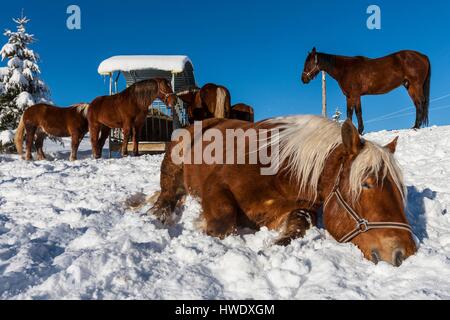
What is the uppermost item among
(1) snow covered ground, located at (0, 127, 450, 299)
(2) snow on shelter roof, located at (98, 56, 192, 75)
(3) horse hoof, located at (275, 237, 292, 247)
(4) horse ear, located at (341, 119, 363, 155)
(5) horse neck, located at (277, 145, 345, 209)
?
(2) snow on shelter roof, located at (98, 56, 192, 75)

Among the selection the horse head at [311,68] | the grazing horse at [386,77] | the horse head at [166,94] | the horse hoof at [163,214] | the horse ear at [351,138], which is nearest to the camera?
the horse ear at [351,138]

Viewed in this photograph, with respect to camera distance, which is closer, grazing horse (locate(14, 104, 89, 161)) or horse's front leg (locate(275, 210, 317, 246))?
horse's front leg (locate(275, 210, 317, 246))

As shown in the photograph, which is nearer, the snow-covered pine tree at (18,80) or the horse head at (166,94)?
the horse head at (166,94)

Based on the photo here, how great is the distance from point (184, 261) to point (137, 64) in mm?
12938

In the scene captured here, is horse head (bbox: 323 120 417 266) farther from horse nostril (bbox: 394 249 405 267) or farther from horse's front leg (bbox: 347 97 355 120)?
horse's front leg (bbox: 347 97 355 120)

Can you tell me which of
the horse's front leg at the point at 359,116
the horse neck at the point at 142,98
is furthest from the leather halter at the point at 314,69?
the horse neck at the point at 142,98

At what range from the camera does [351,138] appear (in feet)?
7.54

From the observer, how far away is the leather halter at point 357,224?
204 cm

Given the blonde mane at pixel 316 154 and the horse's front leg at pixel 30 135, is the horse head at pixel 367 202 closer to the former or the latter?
the blonde mane at pixel 316 154

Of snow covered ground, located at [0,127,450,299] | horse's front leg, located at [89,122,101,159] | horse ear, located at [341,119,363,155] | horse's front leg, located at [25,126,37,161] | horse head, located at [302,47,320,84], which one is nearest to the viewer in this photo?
snow covered ground, located at [0,127,450,299]

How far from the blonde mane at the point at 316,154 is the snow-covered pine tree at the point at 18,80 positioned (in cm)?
1460

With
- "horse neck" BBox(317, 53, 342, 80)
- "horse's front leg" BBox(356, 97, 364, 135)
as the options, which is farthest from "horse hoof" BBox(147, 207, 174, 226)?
"horse neck" BBox(317, 53, 342, 80)

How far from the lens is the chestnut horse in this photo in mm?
2109
